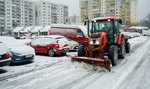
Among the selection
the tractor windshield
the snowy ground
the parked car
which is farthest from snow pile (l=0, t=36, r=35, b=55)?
the parked car

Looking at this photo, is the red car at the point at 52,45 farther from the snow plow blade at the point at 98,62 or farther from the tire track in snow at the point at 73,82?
the tire track in snow at the point at 73,82

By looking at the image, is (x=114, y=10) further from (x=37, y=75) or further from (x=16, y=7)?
(x=37, y=75)

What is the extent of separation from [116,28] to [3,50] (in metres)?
6.33

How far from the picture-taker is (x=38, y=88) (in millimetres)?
5617

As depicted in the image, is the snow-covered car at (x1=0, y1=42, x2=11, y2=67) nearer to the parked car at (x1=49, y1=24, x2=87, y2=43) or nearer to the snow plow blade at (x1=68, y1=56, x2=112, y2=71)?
the snow plow blade at (x1=68, y1=56, x2=112, y2=71)

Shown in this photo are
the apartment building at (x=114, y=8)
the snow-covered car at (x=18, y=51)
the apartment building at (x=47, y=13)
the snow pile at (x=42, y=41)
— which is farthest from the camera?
the apartment building at (x=47, y=13)

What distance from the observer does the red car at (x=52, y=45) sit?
1250cm

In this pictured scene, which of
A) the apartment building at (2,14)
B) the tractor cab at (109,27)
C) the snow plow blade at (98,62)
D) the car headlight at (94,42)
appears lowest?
the snow plow blade at (98,62)

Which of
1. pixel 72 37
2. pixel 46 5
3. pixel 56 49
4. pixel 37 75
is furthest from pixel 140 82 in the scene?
pixel 46 5

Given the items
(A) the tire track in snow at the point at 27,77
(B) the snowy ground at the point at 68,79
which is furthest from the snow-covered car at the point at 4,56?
(A) the tire track in snow at the point at 27,77

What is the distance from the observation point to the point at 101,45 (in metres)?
8.66

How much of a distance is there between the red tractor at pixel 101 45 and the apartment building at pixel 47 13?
10263 centimetres

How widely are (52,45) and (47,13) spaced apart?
10169 centimetres

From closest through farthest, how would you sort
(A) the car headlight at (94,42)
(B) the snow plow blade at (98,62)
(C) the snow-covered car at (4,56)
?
1. (B) the snow plow blade at (98,62)
2. (C) the snow-covered car at (4,56)
3. (A) the car headlight at (94,42)
